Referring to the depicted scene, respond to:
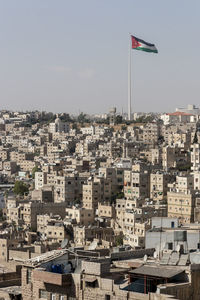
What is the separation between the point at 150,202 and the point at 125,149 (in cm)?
2583

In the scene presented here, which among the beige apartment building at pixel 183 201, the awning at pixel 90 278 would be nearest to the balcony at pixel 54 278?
the awning at pixel 90 278

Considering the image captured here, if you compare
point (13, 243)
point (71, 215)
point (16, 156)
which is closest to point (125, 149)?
point (16, 156)

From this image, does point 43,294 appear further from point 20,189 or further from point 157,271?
point 20,189

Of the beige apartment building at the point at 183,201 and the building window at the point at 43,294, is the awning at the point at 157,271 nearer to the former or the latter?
the building window at the point at 43,294

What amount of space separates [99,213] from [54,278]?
111 feet

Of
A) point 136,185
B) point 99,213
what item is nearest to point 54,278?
point 99,213

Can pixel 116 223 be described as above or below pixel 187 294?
below

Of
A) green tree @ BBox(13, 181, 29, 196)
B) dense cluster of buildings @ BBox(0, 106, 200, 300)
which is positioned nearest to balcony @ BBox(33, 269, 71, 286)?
dense cluster of buildings @ BBox(0, 106, 200, 300)

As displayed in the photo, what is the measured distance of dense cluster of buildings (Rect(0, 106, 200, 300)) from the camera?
1434cm

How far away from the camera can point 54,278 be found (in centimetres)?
1443

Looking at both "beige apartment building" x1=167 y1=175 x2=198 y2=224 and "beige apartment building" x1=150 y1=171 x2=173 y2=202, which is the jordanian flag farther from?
"beige apartment building" x1=167 y1=175 x2=198 y2=224

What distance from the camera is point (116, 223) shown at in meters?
44.2

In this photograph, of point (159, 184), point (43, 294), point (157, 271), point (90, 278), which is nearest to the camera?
point (157, 271)

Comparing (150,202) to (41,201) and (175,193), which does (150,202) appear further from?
(41,201)
